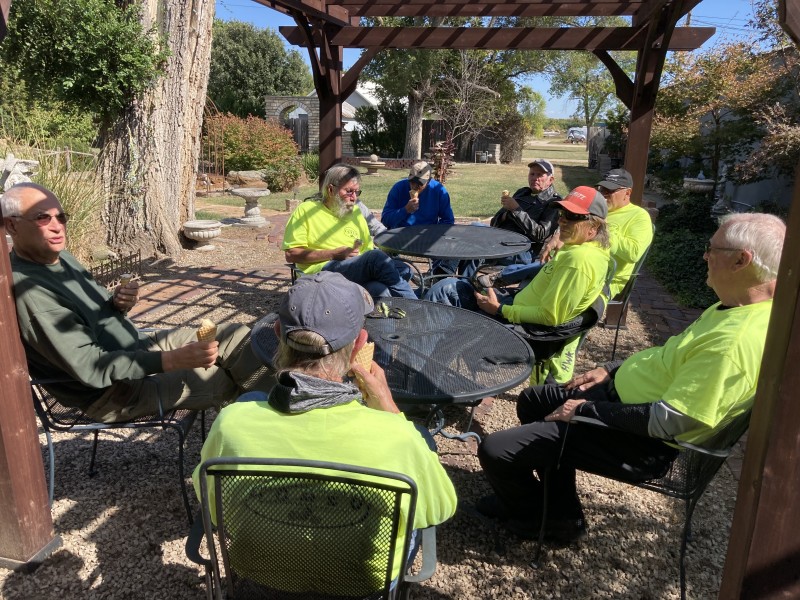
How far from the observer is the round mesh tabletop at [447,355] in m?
2.00

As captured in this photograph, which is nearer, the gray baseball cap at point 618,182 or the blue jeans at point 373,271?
the blue jeans at point 373,271

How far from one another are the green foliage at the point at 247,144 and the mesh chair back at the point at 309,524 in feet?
46.1

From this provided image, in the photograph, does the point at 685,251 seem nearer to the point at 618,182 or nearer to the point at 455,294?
the point at 618,182

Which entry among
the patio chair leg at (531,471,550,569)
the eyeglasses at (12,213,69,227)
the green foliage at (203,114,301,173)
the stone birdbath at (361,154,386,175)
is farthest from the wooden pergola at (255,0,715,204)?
the stone birdbath at (361,154,386,175)

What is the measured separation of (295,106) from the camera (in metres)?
23.1

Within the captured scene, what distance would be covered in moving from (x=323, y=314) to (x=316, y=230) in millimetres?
2534

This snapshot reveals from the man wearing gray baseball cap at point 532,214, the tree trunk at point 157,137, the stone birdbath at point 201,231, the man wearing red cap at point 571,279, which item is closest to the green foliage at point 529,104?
the stone birdbath at point 201,231

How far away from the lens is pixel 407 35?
5.22 meters

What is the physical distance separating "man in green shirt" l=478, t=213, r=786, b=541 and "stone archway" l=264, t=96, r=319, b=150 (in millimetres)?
21720

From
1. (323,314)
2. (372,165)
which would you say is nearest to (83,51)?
(323,314)

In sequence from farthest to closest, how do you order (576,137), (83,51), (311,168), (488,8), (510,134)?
1. (576,137)
2. (510,134)
3. (311,168)
4. (83,51)
5. (488,8)

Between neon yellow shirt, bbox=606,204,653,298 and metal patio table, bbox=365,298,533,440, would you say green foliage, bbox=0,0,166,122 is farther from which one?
neon yellow shirt, bbox=606,204,653,298

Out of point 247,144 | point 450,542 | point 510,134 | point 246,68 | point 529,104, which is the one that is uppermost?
point 246,68

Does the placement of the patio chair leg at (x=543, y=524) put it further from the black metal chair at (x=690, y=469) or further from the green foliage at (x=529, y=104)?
the green foliage at (x=529, y=104)
